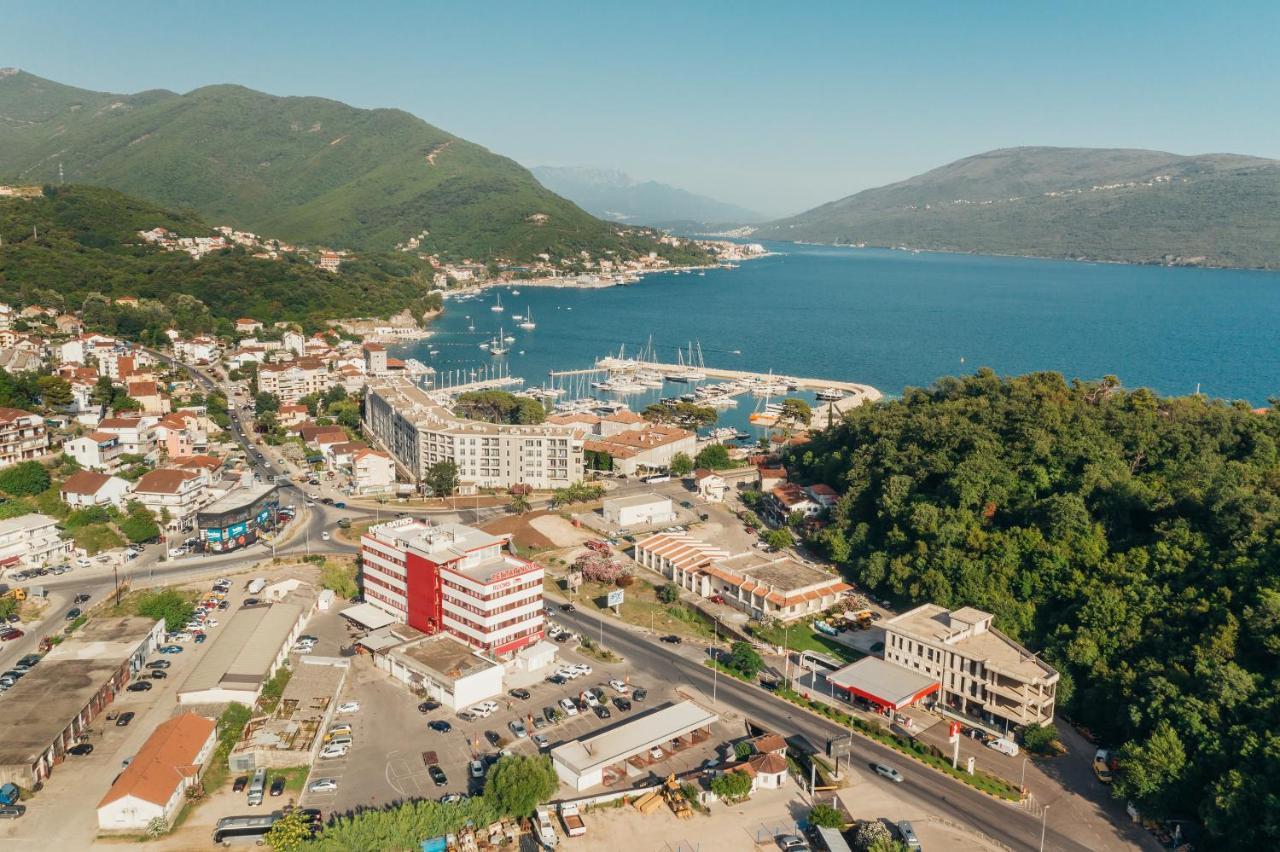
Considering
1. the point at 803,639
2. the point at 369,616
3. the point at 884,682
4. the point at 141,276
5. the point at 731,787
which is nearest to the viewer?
the point at 731,787

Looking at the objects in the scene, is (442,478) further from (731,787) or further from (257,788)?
(731,787)

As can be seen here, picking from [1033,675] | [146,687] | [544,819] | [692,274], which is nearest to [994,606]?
[1033,675]

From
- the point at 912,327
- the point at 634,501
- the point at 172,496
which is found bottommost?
the point at 634,501

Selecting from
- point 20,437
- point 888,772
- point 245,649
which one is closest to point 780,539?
point 888,772

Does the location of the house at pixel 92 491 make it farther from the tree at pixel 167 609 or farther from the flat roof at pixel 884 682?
the flat roof at pixel 884 682

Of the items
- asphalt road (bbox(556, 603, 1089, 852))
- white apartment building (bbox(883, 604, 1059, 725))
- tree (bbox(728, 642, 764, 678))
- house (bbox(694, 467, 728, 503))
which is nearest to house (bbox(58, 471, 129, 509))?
asphalt road (bbox(556, 603, 1089, 852))
